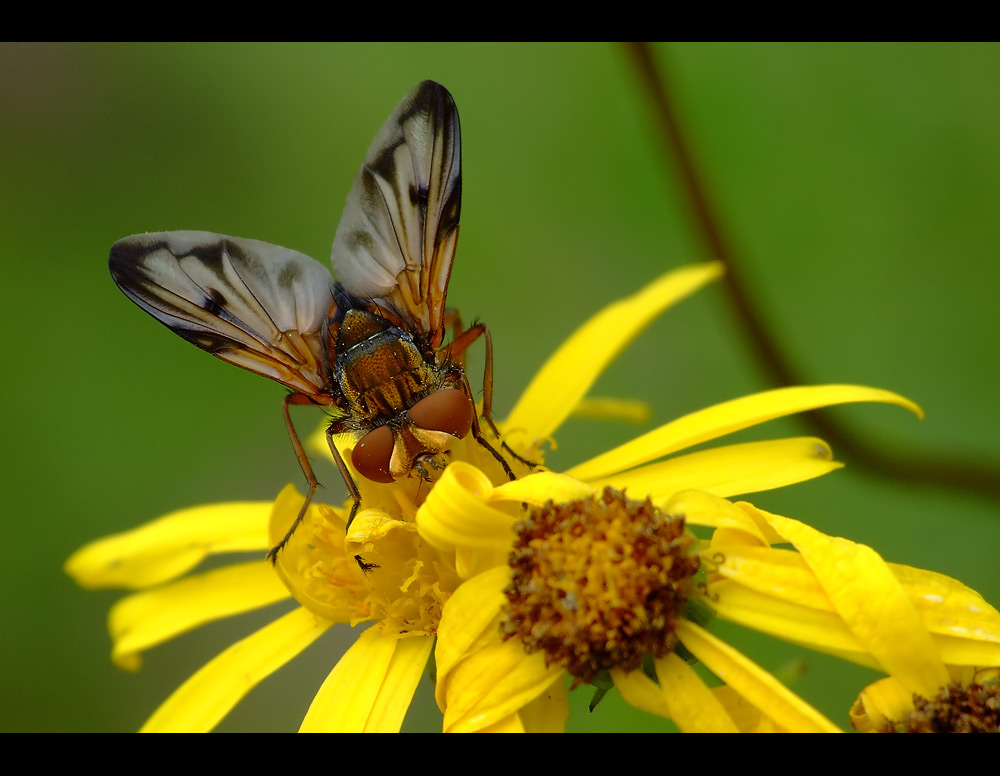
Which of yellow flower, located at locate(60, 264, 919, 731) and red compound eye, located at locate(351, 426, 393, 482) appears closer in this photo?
yellow flower, located at locate(60, 264, 919, 731)

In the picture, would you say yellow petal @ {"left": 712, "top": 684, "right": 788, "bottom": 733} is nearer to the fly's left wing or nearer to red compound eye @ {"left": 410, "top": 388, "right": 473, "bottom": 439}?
red compound eye @ {"left": 410, "top": 388, "right": 473, "bottom": 439}

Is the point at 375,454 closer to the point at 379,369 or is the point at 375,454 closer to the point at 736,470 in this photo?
the point at 379,369

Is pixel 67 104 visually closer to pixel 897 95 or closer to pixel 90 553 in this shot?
pixel 90 553

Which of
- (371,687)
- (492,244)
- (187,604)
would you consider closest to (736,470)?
(371,687)

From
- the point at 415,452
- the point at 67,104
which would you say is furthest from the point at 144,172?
the point at 415,452

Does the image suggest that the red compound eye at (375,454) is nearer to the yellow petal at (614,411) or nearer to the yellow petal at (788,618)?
the yellow petal at (788,618)

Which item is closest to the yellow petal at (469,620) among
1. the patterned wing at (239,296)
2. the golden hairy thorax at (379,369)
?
the golden hairy thorax at (379,369)

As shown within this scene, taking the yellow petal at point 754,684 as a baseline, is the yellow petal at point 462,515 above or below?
above

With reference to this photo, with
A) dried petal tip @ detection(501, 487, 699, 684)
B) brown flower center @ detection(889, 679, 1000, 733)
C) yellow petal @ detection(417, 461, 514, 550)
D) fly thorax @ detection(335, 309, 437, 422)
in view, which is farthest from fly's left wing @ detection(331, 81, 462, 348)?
brown flower center @ detection(889, 679, 1000, 733)
